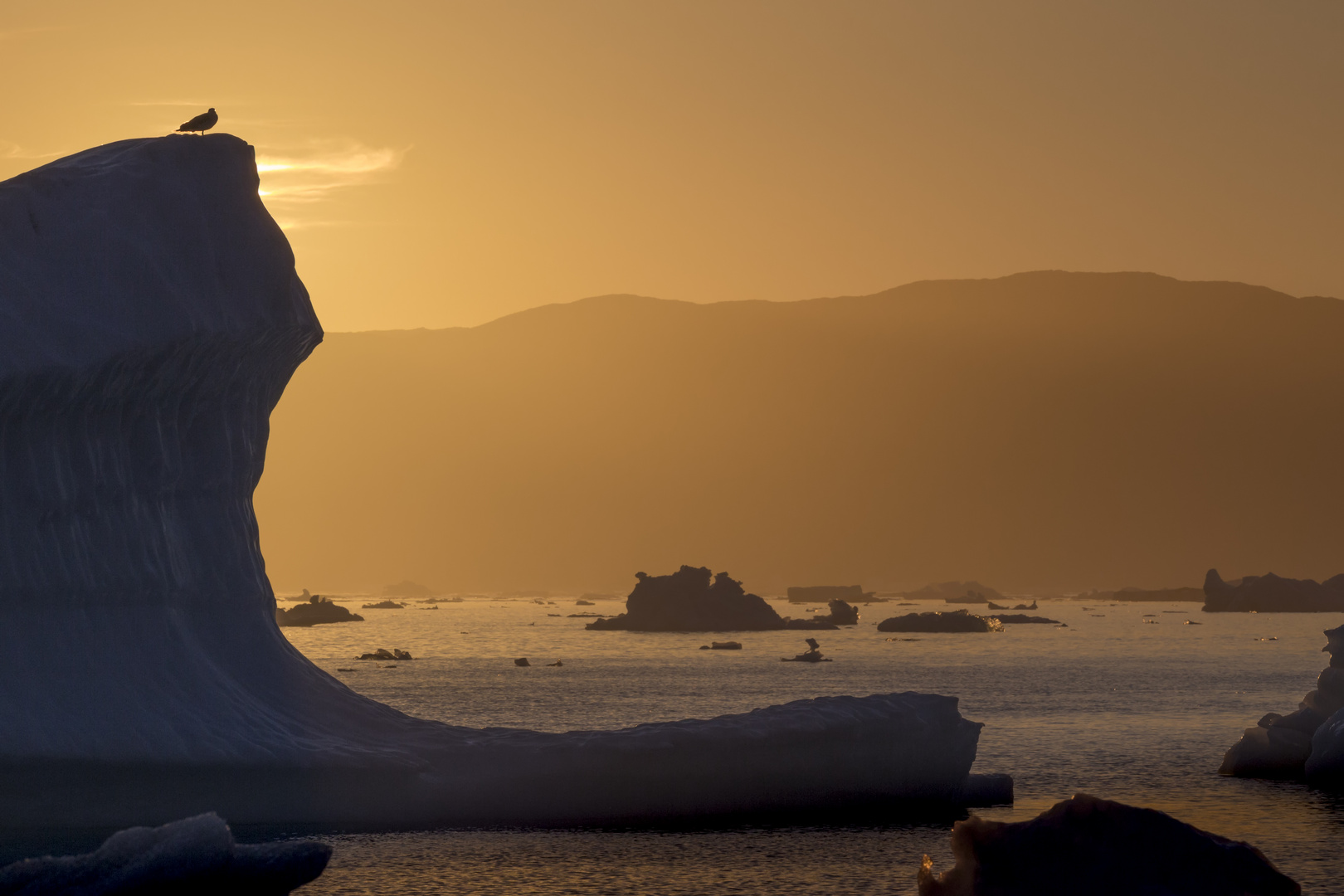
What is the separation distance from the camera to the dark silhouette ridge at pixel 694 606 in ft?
323

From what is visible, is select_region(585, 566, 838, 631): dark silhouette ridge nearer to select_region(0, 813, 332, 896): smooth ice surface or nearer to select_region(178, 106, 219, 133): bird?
select_region(178, 106, 219, 133): bird

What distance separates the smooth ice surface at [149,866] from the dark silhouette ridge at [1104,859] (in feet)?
23.3

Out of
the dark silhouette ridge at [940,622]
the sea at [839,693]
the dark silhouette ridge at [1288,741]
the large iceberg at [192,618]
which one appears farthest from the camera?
the dark silhouette ridge at [940,622]

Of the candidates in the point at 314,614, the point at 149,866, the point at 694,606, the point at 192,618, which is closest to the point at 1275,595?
the point at 694,606

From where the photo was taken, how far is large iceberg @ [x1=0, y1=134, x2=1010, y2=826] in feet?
61.8

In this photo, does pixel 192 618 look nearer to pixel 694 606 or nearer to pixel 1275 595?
pixel 694 606

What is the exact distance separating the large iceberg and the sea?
2.13 ft

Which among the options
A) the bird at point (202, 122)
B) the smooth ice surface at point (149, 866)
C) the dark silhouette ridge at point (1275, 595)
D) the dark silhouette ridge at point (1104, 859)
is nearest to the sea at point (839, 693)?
the smooth ice surface at point (149, 866)

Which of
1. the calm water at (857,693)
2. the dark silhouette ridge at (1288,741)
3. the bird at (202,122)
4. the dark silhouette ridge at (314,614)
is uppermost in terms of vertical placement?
the bird at (202,122)

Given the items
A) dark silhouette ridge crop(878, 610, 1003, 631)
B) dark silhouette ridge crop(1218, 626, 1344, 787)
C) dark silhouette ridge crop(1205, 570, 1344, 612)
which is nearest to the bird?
dark silhouette ridge crop(1218, 626, 1344, 787)

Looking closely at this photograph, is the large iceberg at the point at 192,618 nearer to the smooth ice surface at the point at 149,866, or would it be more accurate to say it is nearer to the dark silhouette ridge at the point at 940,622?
the smooth ice surface at the point at 149,866

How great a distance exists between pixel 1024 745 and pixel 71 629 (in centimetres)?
2329

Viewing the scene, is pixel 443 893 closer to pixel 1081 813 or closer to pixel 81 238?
pixel 1081 813

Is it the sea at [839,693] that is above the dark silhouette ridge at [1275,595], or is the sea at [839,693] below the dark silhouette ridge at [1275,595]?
below
